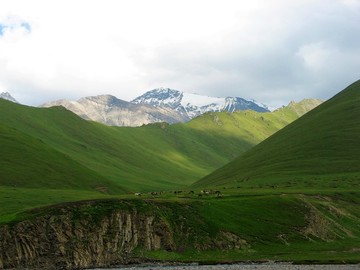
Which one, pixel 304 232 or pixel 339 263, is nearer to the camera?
pixel 339 263

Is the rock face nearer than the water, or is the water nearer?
the water

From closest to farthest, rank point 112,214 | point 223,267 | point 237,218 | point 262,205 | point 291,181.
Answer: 1. point 223,267
2. point 112,214
3. point 237,218
4. point 262,205
5. point 291,181

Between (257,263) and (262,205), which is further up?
(262,205)

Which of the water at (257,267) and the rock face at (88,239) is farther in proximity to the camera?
the rock face at (88,239)

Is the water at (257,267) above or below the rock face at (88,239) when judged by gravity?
below

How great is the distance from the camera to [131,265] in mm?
96688

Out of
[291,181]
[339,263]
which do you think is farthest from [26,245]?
[291,181]

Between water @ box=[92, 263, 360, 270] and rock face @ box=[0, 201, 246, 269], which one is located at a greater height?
rock face @ box=[0, 201, 246, 269]

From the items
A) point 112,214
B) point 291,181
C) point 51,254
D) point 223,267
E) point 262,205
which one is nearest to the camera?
point 223,267

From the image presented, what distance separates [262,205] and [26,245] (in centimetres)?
5412

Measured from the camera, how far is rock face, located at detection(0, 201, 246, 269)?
311 feet

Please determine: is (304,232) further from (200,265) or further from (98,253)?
(98,253)

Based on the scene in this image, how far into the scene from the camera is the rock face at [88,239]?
94.8 m

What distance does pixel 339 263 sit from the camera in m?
87.6
